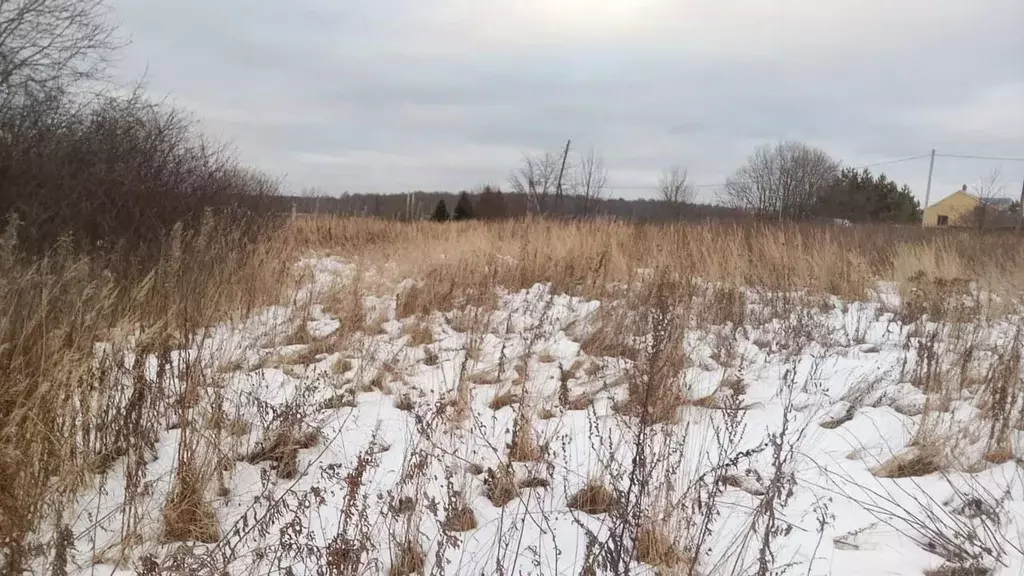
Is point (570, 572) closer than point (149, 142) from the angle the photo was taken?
Yes

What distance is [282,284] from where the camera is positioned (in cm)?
566

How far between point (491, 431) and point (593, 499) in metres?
0.77

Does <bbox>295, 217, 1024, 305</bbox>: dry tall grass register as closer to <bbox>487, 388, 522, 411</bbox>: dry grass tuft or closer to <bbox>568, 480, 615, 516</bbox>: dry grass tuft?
<bbox>487, 388, 522, 411</bbox>: dry grass tuft

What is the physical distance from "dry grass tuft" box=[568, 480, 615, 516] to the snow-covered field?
0.06ft

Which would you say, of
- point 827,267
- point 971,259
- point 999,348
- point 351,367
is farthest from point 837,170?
point 351,367

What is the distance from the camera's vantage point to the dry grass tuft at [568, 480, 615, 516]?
2.43m

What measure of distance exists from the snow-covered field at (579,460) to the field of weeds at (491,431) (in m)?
0.02

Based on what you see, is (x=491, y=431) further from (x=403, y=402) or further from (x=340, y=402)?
(x=340, y=402)

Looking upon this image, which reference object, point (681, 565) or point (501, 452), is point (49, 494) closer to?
point (501, 452)

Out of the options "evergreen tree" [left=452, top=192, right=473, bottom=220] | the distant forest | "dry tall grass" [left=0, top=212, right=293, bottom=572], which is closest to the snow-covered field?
"dry tall grass" [left=0, top=212, right=293, bottom=572]

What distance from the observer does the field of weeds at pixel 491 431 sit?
2.04m

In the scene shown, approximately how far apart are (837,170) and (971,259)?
3624cm

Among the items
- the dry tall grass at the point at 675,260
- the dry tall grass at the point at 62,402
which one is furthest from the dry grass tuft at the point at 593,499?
the dry tall grass at the point at 675,260

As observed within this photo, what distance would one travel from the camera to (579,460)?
281cm
